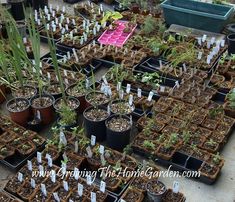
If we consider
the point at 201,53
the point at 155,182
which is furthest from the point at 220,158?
the point at 201,53

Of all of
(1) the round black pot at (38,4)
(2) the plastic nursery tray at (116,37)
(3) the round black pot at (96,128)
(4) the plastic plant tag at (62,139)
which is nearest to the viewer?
(4) the plastic plant tag at (62,139)

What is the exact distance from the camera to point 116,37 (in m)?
5.17

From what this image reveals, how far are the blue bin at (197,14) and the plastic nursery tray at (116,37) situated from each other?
0.61m

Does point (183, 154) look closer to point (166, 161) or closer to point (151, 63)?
point (166, 161)

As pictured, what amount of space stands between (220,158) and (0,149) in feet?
6.42

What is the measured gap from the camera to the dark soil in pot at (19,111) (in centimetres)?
367

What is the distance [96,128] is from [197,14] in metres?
2.57

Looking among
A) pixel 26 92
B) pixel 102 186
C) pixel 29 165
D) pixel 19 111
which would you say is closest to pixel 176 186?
pixel 102 186

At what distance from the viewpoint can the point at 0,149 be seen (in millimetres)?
3365

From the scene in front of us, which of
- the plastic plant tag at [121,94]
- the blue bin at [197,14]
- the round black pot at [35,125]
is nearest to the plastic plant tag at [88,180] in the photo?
the round black pot at [35,125]

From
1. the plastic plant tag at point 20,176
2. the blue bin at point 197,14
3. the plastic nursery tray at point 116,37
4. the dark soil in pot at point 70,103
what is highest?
the blue bin at point 197,14

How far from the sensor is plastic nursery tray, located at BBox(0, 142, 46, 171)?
3.27 m

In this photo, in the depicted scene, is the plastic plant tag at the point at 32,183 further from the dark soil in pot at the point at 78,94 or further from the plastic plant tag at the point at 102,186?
the dark soil in pot at the point at 78,94

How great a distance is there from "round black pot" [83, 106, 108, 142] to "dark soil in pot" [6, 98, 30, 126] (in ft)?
2.04
